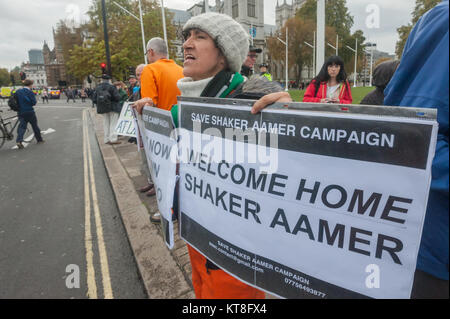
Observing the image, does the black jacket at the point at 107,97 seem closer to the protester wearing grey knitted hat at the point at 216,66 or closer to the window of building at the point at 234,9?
the protester wearing grey knitted hat at the point at 216,66

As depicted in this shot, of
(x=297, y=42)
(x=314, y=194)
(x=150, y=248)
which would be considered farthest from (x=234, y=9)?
(x=314, y=194)

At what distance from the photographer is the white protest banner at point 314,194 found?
2.96 ft

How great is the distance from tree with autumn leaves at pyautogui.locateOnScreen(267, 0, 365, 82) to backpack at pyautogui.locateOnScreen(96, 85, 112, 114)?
40.2m

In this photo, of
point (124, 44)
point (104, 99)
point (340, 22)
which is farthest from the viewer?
point (340, 22)

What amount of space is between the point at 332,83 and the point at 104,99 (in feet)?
20.4

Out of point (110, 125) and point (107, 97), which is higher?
point (107, 97)

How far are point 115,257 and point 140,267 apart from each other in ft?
1.60

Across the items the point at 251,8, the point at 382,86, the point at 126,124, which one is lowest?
the point at 126,124

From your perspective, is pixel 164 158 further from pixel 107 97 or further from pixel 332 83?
pixel 107 97

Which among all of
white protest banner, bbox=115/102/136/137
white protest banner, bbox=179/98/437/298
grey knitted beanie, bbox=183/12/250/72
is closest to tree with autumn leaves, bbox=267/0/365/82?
white protest banner, bbox=115/102/136/137

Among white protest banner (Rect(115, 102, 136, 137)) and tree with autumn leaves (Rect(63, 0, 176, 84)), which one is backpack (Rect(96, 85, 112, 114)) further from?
tree with autumn leaves (Rect(63, 0, 176, 84))

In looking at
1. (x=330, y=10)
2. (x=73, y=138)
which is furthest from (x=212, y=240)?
(x=330, y=10)

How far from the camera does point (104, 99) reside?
26.0 feet

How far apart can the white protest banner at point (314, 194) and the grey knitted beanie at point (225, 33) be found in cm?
34
